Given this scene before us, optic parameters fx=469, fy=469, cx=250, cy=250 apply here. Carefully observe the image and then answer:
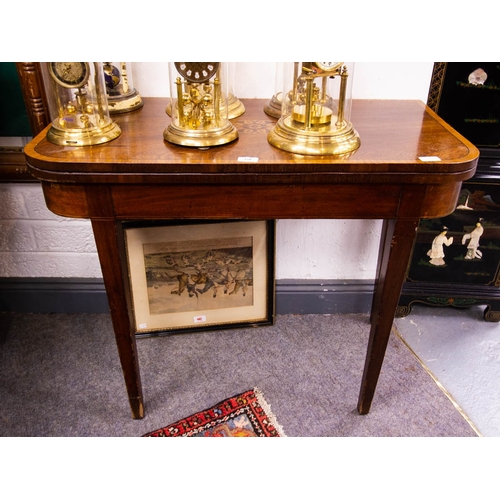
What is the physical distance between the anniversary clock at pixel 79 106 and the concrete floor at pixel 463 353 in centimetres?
137

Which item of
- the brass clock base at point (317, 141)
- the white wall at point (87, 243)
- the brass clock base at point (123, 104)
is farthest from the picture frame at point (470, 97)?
the brass clock base at point (123, 104)

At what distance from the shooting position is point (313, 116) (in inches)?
45.6

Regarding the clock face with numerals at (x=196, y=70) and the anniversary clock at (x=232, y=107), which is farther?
the anniversary clock at (x=232, y=107)

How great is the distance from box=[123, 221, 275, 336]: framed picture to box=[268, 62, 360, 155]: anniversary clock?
1.91 feet

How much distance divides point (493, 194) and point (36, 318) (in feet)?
6.04

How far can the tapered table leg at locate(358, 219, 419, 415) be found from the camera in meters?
1.17

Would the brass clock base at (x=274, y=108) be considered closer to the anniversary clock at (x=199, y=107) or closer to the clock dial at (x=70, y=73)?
the anniversary clock at (x=199, y=107)

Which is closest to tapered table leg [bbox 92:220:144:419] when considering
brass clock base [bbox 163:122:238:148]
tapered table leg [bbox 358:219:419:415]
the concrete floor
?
brass clock base [bbox 163:122:238:148]

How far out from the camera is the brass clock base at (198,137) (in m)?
1.11

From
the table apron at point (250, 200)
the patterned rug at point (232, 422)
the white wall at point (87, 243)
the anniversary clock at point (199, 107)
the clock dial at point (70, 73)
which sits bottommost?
the patterned rug at point (232, 422)

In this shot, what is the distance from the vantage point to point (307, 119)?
44.3 inches

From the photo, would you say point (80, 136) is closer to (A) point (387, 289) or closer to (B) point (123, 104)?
(B) point (123, 104)

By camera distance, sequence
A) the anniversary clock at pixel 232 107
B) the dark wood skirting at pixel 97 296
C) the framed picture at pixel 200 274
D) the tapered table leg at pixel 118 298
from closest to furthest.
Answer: the tapered table leg at pixel 118 298
the anniversary clock at pixel 232 107
the framed picture at pixel 200 274
the dark wood skirting at pixel 97 296

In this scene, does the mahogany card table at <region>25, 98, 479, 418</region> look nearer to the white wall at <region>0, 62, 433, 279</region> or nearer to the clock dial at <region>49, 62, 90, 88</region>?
the clock dial at <region>49, 62, 90, 88</region>
